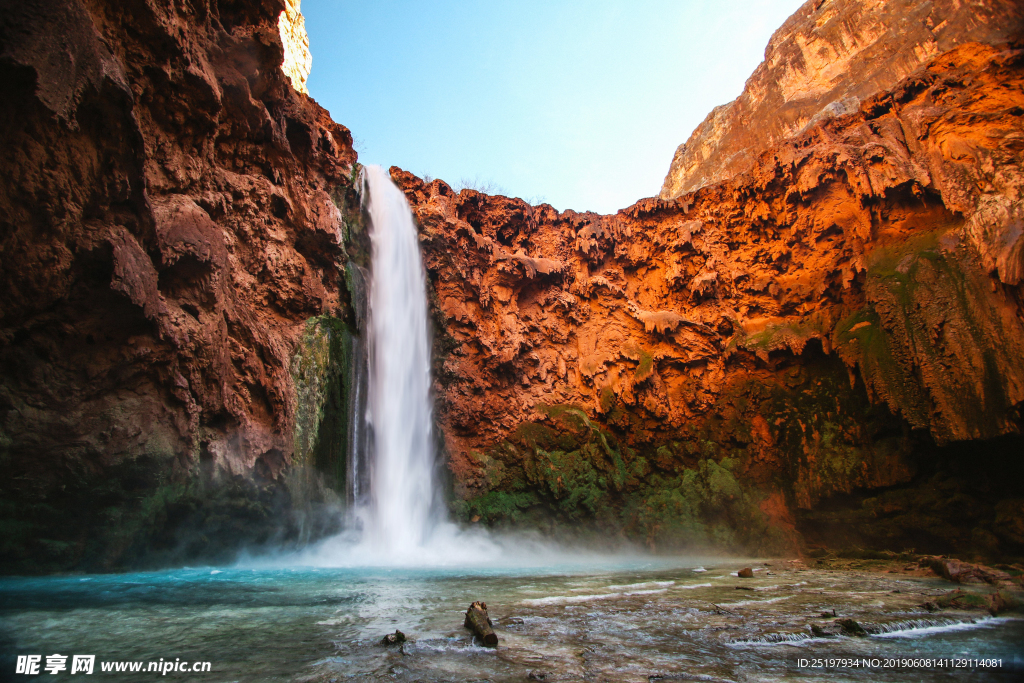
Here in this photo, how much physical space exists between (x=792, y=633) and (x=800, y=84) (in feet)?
98.4

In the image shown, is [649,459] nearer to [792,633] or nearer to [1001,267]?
[1001,267]

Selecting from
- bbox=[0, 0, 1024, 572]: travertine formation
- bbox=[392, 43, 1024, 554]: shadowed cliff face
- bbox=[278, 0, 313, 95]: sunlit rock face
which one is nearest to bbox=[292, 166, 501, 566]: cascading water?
bbox=[0, 0, 1024, 572]: travertine formation

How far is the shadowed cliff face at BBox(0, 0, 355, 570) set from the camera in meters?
6.77

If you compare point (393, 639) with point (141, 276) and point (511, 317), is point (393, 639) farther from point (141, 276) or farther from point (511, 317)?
point (511, 317)

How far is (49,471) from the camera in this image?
815 cm

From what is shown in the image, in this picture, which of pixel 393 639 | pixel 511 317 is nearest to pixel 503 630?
pixel 393 639

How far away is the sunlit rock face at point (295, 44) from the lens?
2061 centimetres

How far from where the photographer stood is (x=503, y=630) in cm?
432

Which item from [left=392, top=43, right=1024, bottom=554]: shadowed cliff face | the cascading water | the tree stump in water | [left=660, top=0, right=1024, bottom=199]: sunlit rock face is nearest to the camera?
the tree stump in water

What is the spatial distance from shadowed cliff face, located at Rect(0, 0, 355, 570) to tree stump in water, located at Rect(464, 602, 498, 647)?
799 centimetres

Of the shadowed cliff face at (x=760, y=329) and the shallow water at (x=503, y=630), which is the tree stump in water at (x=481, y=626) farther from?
the shadowed cliff face at (x=760, y=329)

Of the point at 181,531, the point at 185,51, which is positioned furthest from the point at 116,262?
the point at 181,531

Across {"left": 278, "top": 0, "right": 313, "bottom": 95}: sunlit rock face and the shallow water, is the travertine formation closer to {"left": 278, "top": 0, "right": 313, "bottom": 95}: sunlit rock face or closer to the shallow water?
{"left": 278, "top": 0, "right": 313, "bottom": 95}: sunlit rock face

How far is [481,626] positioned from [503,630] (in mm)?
518
